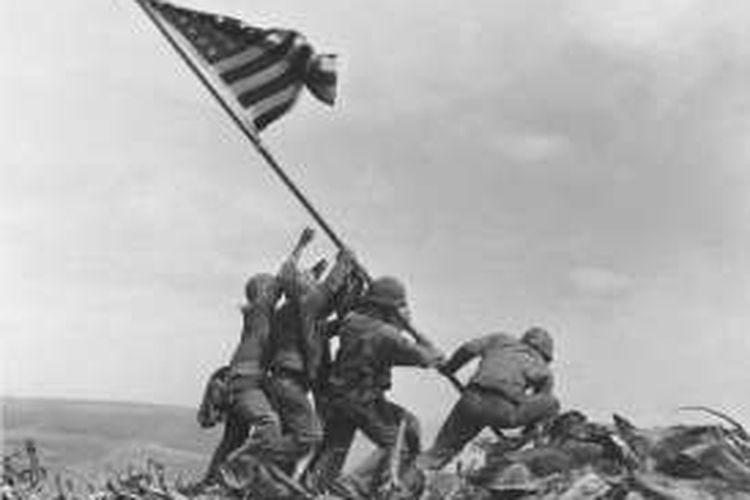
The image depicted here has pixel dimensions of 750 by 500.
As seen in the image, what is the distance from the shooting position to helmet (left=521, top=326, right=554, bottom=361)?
51.5 ft

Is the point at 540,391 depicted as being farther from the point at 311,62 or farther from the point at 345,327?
the point at 311,62

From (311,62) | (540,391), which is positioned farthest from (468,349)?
(311,62)

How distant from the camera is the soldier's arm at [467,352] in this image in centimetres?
1565

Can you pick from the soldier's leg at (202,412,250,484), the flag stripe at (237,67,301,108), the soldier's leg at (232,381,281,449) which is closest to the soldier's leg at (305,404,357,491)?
the soldier's leg at (232,381,281,449)

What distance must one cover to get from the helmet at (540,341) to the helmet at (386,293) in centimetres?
122

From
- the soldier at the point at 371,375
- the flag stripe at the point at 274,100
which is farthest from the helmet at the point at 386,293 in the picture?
the flag stripe at the point at 274,100

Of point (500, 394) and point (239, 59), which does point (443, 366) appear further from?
point (239, 59)

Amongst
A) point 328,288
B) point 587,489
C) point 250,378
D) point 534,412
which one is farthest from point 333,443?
point 587,489

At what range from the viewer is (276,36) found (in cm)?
1580

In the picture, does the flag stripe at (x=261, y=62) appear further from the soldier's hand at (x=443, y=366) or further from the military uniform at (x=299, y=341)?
the soldier's hand at (x=443, y=366)

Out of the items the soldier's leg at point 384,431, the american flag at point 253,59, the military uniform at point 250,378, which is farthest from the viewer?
the american flag at point 253,59

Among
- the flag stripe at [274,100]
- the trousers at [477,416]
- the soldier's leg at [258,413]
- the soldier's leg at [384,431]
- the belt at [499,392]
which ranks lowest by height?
the soldier's leg at [258,413]

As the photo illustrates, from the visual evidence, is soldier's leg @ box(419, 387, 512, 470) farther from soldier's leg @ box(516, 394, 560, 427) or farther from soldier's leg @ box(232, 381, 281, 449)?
soldier's leg @ box(232, 381, 281, 449)

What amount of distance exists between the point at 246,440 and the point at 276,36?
A: 3768 millimetres
